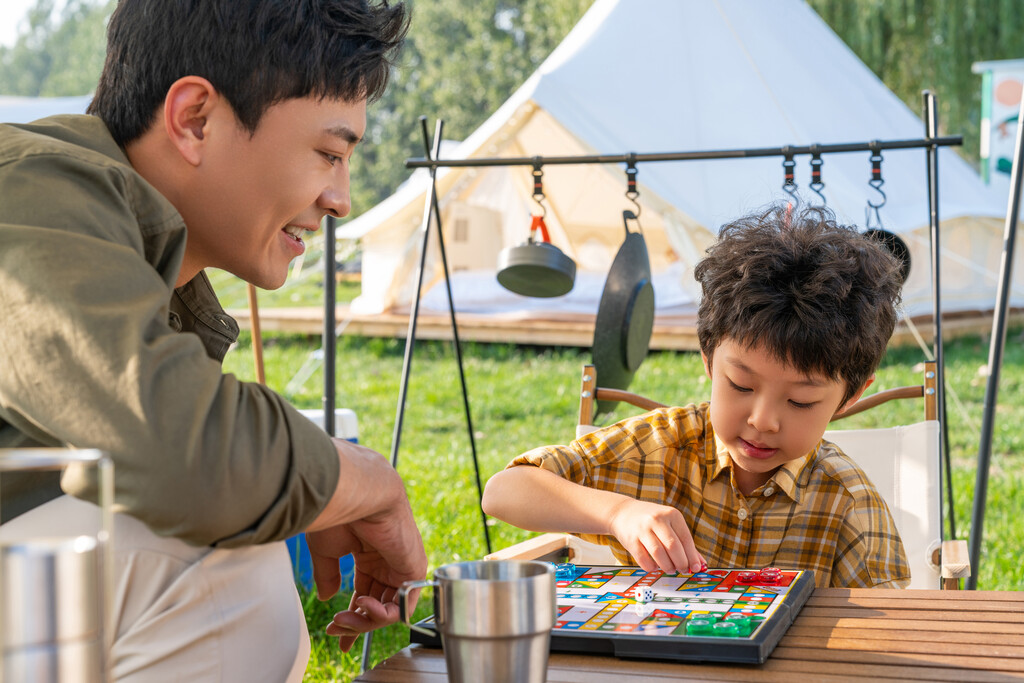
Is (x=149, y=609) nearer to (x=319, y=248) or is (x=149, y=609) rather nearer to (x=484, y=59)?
(x=319, y=248)

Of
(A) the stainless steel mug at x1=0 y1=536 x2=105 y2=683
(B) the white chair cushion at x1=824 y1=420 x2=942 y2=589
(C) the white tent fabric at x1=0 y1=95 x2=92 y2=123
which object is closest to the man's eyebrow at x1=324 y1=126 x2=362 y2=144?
(A) the stainless steel mug at x1=0 y1=536 x2=105 y2=683

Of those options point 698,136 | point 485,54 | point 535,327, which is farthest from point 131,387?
point 485,54

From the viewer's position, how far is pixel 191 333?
0.80 meters

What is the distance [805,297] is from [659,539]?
475 millimetres

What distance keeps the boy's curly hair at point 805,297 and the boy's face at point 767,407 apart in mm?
18

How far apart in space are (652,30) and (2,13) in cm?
3256

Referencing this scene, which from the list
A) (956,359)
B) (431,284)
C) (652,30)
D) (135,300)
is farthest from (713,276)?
(431,284)

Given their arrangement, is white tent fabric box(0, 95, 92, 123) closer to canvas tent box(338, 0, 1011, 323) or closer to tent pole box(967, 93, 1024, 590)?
canvas tent box(338, 0, 1011, 323)

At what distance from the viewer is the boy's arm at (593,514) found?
43.9 inches

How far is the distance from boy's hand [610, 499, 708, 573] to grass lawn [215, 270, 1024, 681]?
3.61ft

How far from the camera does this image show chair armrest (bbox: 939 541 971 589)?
1.49 m

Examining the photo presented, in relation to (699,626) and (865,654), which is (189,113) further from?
(865,654)

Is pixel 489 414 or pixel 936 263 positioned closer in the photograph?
pixel 936 263

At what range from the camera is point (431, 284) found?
7.04m
